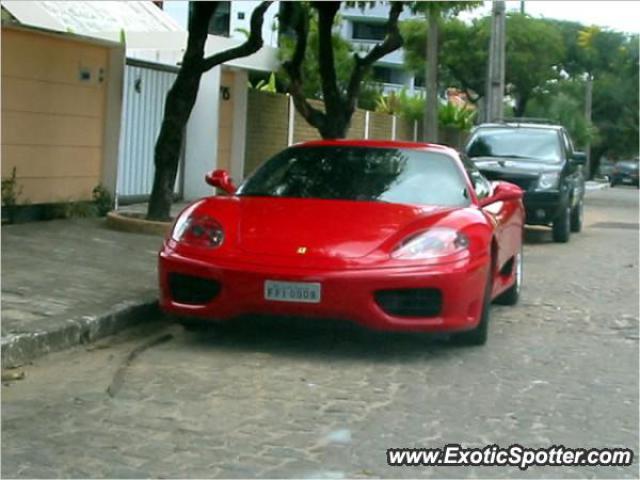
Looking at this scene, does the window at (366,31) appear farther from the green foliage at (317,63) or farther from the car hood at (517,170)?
the car hood at (517,170)

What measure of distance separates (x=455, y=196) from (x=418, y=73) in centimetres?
3429

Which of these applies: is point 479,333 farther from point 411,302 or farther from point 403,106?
point 403,106

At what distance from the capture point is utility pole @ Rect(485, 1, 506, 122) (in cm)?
2381

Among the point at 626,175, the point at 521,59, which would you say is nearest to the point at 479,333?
the point at 521,59

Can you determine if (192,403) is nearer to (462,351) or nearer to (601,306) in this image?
(462,351)

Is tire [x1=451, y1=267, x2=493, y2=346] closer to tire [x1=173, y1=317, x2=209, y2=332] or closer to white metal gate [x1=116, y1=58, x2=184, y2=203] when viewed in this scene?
tire [x1=173, y1=317, x2=209, y2=332]

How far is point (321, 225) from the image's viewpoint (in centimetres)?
704

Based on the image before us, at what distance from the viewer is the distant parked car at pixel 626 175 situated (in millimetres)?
50281

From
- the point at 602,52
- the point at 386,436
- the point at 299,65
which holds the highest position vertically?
the point at 602,52

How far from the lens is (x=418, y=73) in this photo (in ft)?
136

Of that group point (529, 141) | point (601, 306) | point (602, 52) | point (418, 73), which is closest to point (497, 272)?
point (601, 306)

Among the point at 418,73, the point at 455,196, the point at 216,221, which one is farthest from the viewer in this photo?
the point at 418,73

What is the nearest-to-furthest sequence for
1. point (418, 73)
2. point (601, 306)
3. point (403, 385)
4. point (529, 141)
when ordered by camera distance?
point (403, 385), point (601, 306), point (529, 141), point (418, 73)

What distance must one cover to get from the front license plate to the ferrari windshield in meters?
1.16
